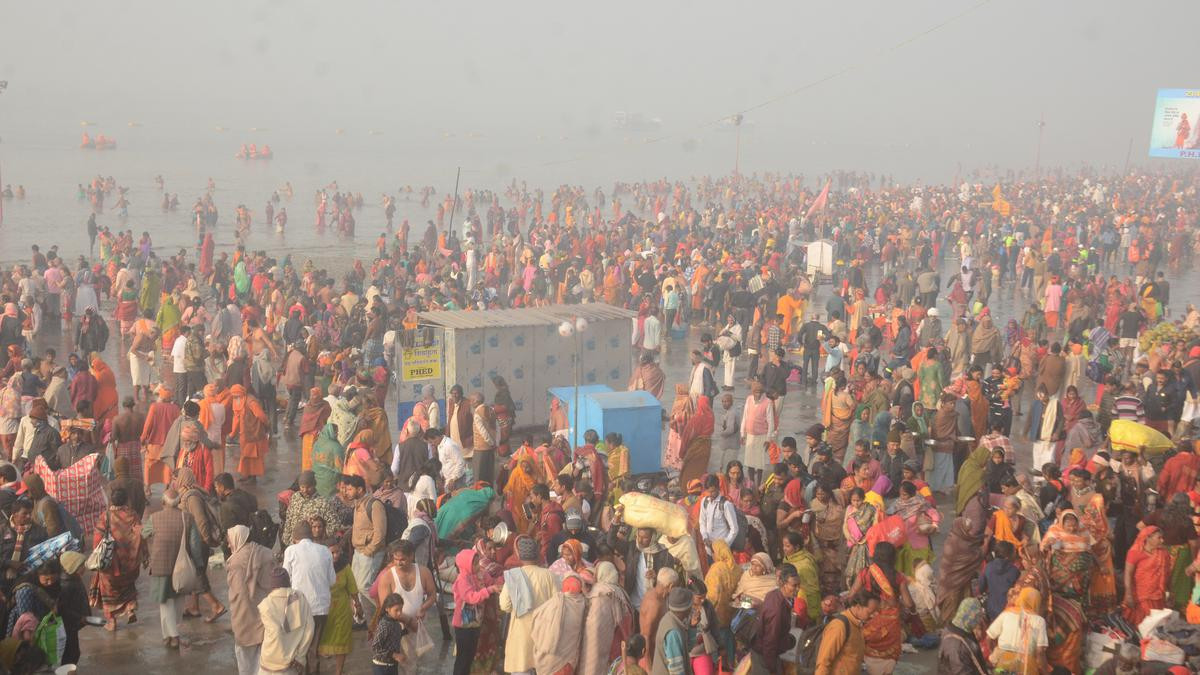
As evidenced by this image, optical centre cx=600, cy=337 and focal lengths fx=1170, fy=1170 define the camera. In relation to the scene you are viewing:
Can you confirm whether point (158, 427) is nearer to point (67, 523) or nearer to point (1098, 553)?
point (67, 523)

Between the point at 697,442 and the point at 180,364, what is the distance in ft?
21.2

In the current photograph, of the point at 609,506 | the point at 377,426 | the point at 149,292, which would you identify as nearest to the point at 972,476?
the point at 609,506

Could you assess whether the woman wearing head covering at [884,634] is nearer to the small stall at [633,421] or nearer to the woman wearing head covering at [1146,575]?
the woman wearing head covering at [1146,575]

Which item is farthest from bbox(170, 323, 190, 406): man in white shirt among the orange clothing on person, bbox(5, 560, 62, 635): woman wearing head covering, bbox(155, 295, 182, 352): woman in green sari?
bbox(5, 560, 62, 635): woman wearing head covering

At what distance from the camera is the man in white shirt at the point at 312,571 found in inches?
281

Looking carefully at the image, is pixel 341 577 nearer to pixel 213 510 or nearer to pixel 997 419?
pixel 213 510

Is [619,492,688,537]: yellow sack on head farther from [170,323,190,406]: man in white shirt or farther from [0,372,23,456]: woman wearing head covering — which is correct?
[170,323,190,406]: man in white shirt

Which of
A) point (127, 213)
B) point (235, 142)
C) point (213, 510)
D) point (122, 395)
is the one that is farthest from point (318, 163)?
point (213, 510)

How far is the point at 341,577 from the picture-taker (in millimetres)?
7367

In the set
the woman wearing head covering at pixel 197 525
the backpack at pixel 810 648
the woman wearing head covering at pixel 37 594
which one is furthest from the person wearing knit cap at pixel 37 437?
the backpack at pixel 810 648

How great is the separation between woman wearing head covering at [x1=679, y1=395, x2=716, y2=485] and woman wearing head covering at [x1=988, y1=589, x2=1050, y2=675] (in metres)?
4.55

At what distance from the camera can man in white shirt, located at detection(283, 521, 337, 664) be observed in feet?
23.5

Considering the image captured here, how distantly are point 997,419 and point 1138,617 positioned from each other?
14.2 ft

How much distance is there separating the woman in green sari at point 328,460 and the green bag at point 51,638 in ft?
10.6
